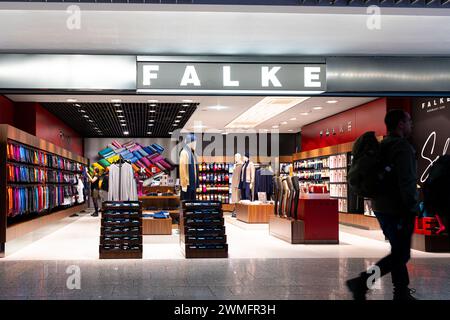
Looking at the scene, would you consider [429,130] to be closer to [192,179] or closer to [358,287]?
[192,179]

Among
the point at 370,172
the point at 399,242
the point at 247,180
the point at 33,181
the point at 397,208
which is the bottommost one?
the point at 247,180

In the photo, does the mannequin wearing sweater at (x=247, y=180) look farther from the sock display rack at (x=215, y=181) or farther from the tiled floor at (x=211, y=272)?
the tiled floor at (x=211, y=272)

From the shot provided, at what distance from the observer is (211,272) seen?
273 inches

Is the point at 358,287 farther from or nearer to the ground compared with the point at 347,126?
nearer to the ground

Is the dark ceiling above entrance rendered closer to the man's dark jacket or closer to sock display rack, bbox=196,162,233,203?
sock display rack, bbox=196,162,233,203

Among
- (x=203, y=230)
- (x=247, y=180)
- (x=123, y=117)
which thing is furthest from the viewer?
(x=123, y=117)

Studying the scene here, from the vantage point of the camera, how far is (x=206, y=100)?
1346 centimetres

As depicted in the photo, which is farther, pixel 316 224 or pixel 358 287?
pixel 316 224

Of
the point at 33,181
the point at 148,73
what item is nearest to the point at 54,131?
the point at 33,181

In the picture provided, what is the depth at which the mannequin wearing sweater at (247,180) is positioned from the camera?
16719 millimetres

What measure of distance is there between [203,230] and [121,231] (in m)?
1.24

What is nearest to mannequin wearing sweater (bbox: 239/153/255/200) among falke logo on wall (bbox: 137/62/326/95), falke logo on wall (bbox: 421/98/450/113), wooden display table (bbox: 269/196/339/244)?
wooden display table (bbox: 269/196/339/244)
